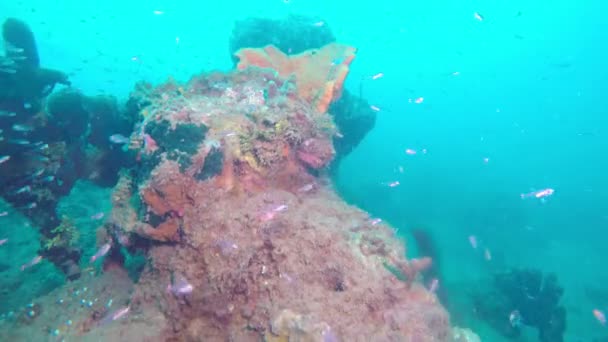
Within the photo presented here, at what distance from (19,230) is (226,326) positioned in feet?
30.5

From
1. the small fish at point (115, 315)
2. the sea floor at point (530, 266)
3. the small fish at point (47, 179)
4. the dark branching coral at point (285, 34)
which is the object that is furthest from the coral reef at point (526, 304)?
the small fish at point (47, 179)

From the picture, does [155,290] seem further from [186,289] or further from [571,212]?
[571,212]

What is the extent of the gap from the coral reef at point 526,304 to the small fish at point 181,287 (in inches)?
526

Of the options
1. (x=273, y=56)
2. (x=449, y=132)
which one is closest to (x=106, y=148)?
(x=273, y=56)

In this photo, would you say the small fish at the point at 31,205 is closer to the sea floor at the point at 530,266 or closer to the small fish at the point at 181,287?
the small fish at the point at 181,287

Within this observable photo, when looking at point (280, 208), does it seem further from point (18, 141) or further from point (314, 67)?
point (18, 141)

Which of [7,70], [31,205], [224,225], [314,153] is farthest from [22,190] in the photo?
[314,153]

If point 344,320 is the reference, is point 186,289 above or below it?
below

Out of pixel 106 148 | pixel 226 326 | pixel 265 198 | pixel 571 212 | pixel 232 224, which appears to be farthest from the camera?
Result: pixel 571 212

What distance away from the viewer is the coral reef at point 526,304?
13.0m

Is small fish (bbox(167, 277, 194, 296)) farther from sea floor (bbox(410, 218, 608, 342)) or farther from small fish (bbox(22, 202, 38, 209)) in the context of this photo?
sea floor (bbox(410, 218, 608, 342))

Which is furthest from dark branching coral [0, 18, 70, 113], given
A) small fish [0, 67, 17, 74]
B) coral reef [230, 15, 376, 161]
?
coral reef [230, 15, 376, 161]

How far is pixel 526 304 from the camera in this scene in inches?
521

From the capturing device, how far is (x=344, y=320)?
150 inches
